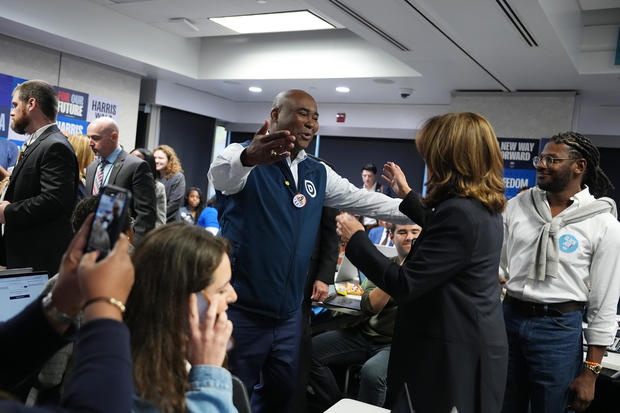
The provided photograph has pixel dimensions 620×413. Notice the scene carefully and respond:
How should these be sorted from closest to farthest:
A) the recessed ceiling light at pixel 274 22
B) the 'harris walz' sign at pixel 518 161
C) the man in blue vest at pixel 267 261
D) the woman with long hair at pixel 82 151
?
the man in blue vest at pixel 267 261
the woman with long hair at pixel 82 151
the recessed ceiling light at pixel 274 22
the 'harris walz' sign at pixel 518 161

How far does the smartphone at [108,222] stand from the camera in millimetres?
813

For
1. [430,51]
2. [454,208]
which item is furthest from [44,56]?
[454,208]

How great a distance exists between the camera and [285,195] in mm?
2154

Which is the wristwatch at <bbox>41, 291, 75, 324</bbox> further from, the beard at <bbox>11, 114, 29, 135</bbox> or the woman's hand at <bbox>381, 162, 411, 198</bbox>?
the beard at <bbox>11, 114, 29, 135</bbox>

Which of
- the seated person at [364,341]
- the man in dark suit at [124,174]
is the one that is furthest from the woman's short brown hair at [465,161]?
the man in dark suit at [124,174]

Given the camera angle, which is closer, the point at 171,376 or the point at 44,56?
the point at 171,376

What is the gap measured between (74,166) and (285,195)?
127 cm

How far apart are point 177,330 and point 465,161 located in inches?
39.7

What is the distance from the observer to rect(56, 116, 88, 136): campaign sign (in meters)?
6.89

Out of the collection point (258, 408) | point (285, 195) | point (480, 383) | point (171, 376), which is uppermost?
point (285, 195)

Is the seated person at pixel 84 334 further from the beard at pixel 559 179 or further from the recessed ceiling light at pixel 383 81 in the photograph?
the recessed ceiling light at pixel 383 81

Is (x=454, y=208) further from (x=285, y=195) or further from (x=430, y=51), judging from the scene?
(x=430, y=51)

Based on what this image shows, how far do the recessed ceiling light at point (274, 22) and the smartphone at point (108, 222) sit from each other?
5.38 m

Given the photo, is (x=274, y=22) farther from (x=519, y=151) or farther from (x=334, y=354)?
(x=334, y=354)
